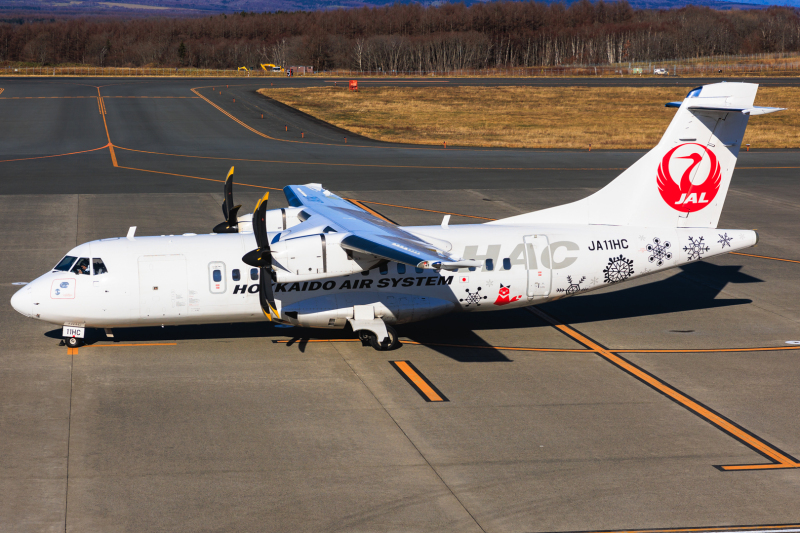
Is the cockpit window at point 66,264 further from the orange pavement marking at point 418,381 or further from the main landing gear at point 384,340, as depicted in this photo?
the orange pavement marking at point 418,381

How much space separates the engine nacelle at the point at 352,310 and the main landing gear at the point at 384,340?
1.62 feet

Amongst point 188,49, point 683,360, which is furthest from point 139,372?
point 188,49

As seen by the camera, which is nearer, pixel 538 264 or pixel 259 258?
pixel 259 258

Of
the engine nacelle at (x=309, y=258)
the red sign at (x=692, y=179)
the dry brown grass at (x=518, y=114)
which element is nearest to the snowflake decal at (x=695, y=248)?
the red sign at (x=692, y=179)

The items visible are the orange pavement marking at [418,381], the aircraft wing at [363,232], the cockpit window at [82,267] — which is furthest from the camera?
the cockpit window at [82,267]

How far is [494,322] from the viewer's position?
2397 centimetres

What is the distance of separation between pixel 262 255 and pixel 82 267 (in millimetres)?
5550

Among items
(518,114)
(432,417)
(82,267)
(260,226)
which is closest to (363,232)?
(260,226)

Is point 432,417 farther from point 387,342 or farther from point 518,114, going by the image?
point 518,114

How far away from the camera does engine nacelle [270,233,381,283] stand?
60.3ft

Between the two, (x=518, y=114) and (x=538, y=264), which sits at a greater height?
(x=518, y=114)

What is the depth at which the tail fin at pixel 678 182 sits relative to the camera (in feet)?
75.2

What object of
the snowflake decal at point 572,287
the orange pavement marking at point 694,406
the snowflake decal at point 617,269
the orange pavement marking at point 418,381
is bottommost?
the orange pavement marking at point 694,406

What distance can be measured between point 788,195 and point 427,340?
31953 mm
